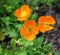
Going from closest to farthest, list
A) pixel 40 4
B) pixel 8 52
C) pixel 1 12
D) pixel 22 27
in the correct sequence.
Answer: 1. pixel 8 52
2. pixel 22 27
3. pixel 1 12
4. pixel 40 4

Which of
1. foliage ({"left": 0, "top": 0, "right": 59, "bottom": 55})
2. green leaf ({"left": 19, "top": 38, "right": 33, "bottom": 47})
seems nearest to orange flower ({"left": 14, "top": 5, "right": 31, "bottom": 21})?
foliage ({"left": 0, "top": 0, "right": 59, "bottom": 55})

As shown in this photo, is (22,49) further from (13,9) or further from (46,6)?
(46,6)

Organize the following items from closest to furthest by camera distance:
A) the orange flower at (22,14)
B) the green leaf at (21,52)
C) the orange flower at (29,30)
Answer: the green leaf at (21,52) → the orange flower at (29,30) → the orange flower at (22,14)

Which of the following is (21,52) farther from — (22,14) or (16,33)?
(22,14)

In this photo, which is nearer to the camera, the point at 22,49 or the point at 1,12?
the point at 22,49

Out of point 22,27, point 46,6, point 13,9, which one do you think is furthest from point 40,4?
point 22,27

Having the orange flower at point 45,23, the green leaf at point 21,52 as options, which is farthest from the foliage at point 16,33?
the orange flower at point 45,23

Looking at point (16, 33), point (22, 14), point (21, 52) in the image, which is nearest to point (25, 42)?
point (21, 52)

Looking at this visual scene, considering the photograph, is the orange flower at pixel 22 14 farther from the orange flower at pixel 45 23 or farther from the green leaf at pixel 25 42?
the green leaf at pixel 25 42
